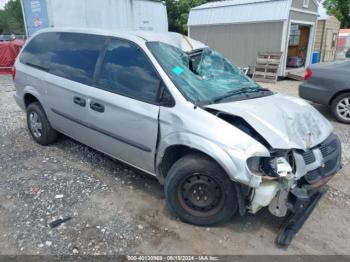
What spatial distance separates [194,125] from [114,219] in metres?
1.25

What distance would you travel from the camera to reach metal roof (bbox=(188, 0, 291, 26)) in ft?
38.6

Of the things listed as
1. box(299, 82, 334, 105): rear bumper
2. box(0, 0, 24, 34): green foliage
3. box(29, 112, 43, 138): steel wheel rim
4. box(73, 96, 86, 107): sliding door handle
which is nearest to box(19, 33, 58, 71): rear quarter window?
box(29, 112, 43, 138): steel wheel rim

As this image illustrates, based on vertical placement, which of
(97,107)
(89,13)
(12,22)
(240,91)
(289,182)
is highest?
(12,22)

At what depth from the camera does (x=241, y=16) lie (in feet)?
42.4

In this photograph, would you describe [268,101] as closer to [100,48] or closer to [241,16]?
[100,48]

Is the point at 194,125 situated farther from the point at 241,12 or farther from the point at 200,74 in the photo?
the point at 241,12

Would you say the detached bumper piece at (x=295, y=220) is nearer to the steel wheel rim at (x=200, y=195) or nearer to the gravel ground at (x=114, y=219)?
the gravel ground at (x=114, y=219)

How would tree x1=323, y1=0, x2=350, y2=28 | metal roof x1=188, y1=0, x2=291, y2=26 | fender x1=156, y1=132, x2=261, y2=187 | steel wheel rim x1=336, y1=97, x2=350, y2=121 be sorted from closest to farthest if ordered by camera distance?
fender x1=156, y1=132, x2=261, y2=187 < steel wheel rim x1=336, y1=97, x2=350, y2=121 < metal roof x1=188, y1=0, x2=291, y2=26 < tree x1=323, y1=0, x2=350, y2=28

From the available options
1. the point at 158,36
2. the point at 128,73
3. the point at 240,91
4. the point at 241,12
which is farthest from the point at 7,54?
the point at 240,91

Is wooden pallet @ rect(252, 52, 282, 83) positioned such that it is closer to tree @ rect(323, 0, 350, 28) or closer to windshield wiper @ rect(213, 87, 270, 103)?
windshield wiper @ rect(213, 87, 270, 103)

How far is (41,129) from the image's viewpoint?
14.9ft

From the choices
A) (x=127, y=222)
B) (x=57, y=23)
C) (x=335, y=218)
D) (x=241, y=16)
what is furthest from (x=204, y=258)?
(x=241, y=16)

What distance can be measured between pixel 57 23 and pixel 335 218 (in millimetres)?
9044

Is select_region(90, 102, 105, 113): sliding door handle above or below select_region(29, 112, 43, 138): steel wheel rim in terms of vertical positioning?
above
